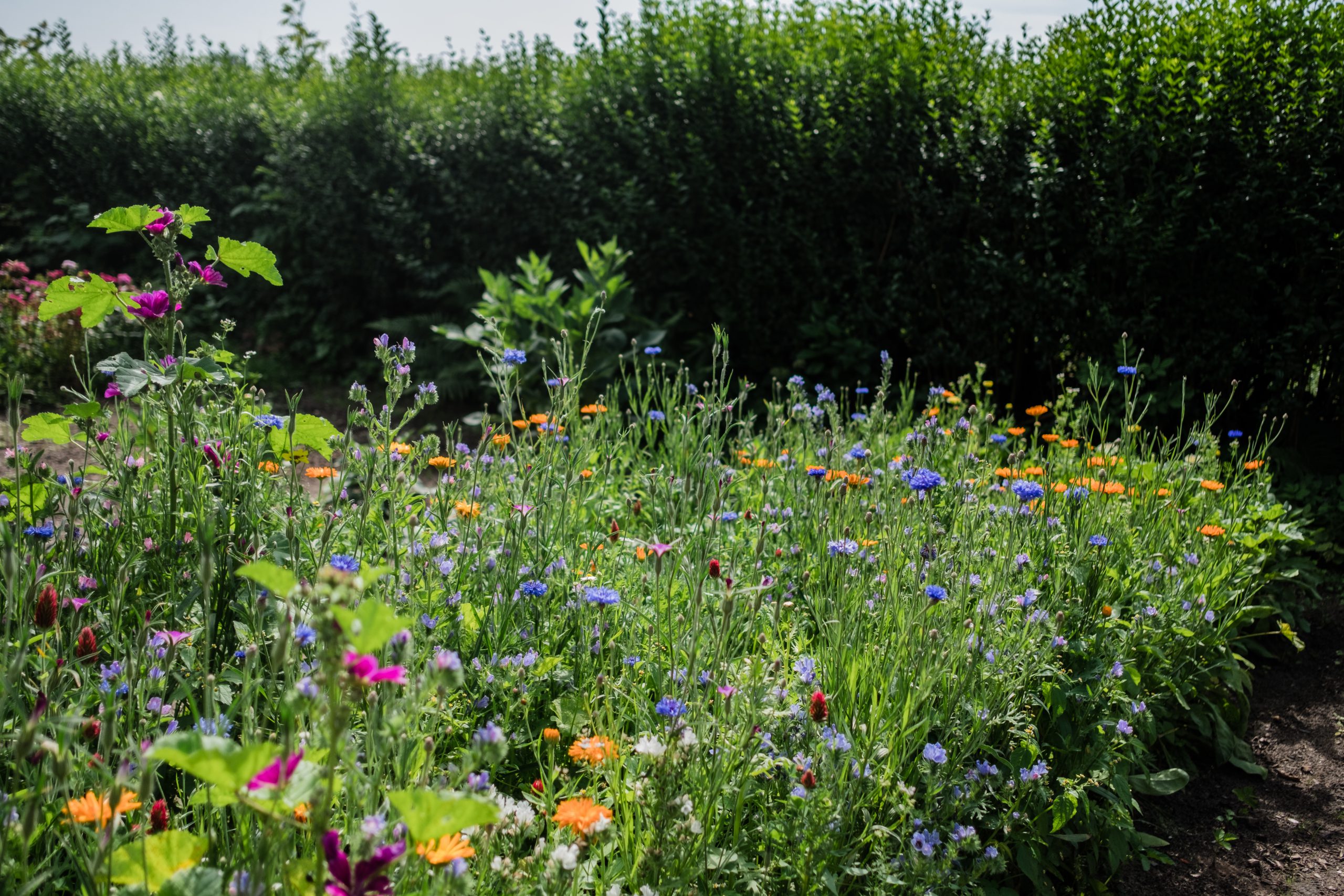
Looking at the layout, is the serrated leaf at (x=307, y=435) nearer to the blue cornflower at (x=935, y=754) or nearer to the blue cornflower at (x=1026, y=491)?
the blue cornflower at (x=935, y=754)

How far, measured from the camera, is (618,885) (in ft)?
4.79

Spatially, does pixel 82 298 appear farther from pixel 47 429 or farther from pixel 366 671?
pixel 366 671

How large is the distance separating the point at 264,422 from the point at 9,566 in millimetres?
1013

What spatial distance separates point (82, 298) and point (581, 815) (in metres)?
1.57

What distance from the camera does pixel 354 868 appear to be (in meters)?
1.00

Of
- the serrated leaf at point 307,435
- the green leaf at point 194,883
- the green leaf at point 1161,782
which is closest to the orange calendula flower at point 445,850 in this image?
the green leaf at point 194,883

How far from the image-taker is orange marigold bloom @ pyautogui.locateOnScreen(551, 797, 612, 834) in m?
1.28

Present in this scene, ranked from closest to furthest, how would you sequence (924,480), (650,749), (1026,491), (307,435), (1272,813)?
1. (650,749)
2. (307,435)
3. (924,480)
4. (1026,491)
5. (1272,813)

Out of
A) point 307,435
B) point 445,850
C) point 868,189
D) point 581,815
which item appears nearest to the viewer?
point 445,850

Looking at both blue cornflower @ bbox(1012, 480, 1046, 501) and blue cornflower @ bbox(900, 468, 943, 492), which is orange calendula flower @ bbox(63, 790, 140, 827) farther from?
blue cornflower @ bbox(1012, 480, 1046, 501)

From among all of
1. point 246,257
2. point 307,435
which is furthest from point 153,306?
point 307,435

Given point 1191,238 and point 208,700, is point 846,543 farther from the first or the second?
point 1191,238

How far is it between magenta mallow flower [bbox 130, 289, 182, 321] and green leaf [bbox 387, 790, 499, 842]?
1.49 m

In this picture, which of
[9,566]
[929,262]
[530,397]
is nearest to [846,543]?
[9,566]
